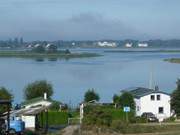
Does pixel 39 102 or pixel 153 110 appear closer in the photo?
pixel 39 102

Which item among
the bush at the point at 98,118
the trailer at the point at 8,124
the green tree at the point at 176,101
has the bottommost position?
the green tree at the point at 176,101

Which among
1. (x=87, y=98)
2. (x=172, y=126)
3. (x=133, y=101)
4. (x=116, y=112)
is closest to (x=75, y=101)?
(x=87, y=98)

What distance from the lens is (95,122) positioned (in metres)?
23.5

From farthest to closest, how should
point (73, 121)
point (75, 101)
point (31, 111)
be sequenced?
point (75, 101) → point (73, 121) → point (31, 111)

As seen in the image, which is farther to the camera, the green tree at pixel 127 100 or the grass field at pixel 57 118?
the green tree at pixel 127 100

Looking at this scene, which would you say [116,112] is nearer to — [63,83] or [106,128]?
[106,128]

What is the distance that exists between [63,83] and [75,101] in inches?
769

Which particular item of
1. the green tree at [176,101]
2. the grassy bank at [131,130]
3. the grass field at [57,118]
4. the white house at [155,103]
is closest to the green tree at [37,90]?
the white house at [155,103]

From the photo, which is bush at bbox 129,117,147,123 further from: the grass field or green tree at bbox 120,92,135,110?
green tree at bbox 120,92,135,110

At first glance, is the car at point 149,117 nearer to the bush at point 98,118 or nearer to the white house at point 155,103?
the white house at point 155,103

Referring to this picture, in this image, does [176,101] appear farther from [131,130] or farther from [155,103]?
[131,130]

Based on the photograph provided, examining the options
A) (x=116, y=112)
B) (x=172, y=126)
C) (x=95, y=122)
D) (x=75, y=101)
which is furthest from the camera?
(x=75, y=101)

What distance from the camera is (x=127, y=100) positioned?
37.1 m

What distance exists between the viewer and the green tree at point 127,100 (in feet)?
121
